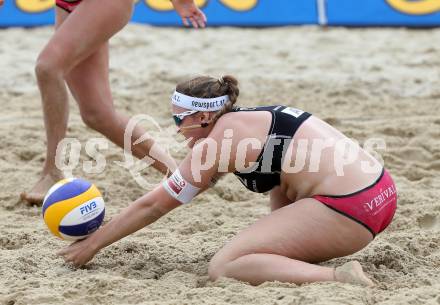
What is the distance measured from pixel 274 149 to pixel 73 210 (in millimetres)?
922

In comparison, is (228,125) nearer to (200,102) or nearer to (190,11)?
(200,102)

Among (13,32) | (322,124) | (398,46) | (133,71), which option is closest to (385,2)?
(398,46)

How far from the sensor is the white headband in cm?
385

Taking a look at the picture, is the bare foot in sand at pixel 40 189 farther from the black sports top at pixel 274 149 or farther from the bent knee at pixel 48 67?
the black sports top at pixel 274 149

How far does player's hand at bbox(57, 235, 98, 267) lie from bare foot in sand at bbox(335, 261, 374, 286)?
1.06 meters

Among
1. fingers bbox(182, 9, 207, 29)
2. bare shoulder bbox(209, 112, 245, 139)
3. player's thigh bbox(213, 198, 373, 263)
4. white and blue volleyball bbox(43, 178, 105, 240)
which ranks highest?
bare shoulder bbox(209, 112, 245, 139)

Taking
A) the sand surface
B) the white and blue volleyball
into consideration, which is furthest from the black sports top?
the white and blue volleyball

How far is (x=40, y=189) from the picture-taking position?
196 inches

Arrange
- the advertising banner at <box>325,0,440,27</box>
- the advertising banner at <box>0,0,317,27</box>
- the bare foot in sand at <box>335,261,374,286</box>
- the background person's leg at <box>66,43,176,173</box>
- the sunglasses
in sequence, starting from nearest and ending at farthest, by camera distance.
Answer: the bare foot in sand at <box>335,261,374,286</box> → the sunglasses → the background person's leg at <box>66,43,176,173</box> → the advertising banner at <box>325,0,440,27</box> → the advertising banner at <box>0,0,317,27</box>

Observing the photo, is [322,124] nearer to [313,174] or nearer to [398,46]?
[313,174]

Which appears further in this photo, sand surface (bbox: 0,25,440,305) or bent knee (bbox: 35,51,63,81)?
bent knee (bbox: 35,51,63,81)

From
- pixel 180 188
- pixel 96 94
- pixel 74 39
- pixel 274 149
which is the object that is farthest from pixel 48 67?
pixel 274 149

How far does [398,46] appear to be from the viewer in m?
8.99

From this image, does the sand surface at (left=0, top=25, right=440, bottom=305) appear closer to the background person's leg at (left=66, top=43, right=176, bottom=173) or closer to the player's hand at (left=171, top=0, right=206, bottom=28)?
the background person's leg at (left=66, top=43, right=176, bottom=173)
